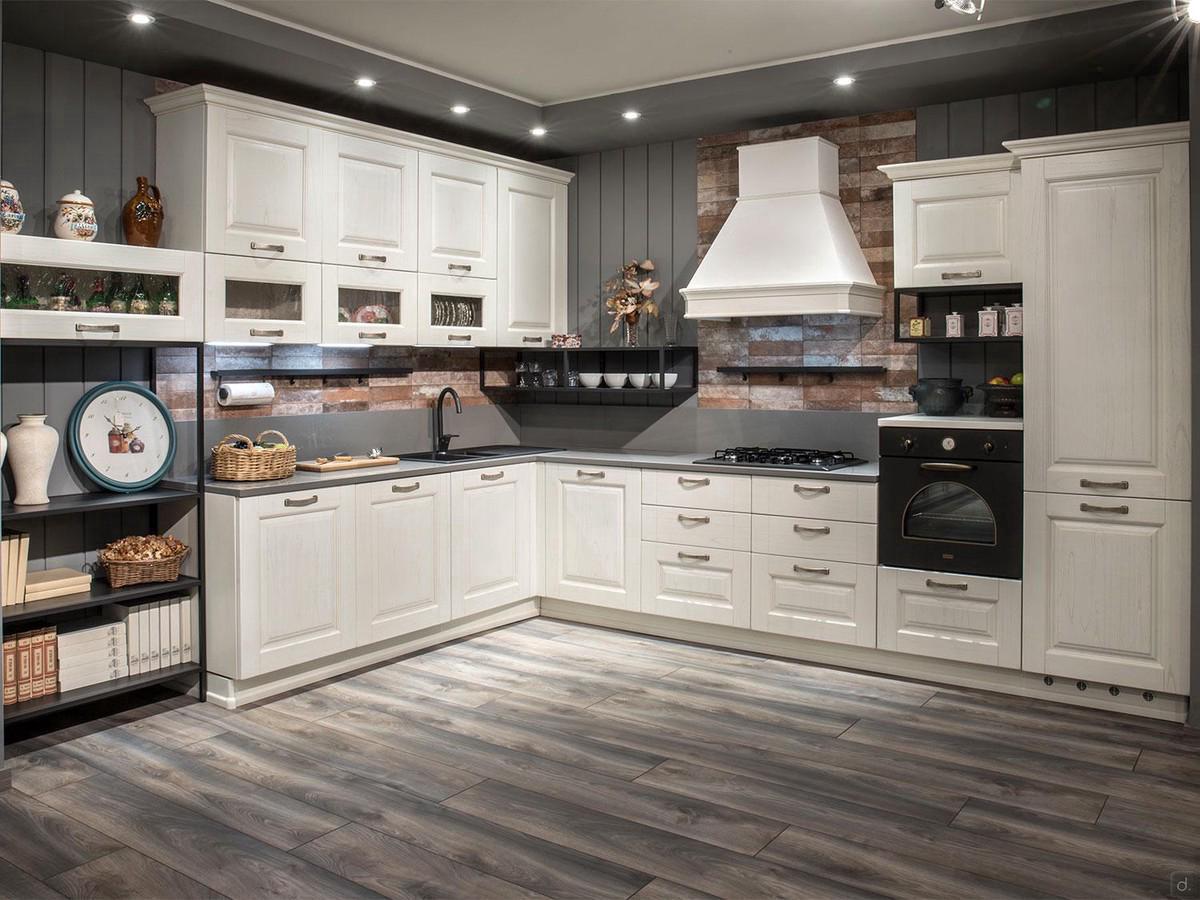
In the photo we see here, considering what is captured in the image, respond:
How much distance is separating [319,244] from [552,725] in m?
2.25

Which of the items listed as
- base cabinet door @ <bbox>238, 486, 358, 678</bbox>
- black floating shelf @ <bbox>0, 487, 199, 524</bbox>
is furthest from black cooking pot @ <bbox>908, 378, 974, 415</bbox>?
black floating shelf @ <bbox>0, 487, 199, 524</bbox>

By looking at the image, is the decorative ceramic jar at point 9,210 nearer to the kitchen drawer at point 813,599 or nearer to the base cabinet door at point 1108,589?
the kitchen drawer at point 813,599

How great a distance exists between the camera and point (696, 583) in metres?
4.90

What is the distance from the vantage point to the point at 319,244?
4477mm

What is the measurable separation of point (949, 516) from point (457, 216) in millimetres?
2725

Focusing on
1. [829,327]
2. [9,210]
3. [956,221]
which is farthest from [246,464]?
[956,221]

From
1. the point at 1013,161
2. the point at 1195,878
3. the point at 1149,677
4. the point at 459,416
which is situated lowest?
the point at 1195,878

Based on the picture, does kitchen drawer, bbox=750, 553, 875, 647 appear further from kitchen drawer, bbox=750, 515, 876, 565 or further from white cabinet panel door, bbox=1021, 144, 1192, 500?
white cabinet panel door, bbox=1021, 144, 1192, 500

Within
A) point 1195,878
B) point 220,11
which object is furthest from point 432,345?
point 1195,878

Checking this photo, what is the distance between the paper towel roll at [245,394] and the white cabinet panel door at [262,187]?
1.93ft

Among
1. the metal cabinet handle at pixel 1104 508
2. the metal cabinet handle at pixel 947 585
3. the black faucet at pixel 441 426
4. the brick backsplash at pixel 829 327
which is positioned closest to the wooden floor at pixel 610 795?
the metal cabinet handle at pixel 947 585

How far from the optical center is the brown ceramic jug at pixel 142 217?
403cm

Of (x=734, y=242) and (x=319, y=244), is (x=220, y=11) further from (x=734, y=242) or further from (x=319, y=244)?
(x=734, y=242)

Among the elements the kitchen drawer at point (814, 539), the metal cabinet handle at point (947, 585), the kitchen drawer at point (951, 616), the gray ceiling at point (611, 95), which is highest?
the gray ceiling at point (611, 95)
